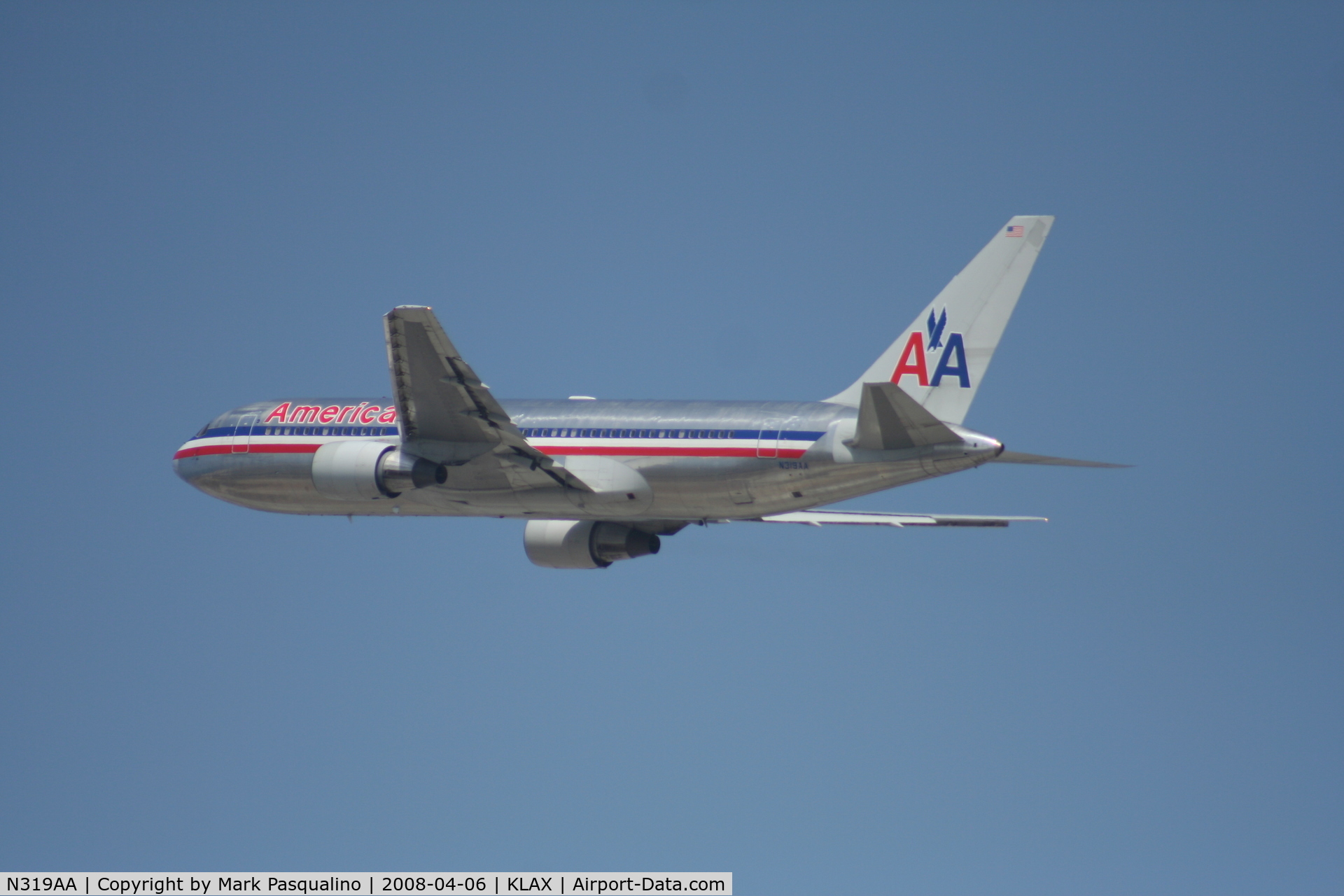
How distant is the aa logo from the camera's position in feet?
148

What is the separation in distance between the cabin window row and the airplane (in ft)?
0.14

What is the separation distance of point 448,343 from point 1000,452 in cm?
1340

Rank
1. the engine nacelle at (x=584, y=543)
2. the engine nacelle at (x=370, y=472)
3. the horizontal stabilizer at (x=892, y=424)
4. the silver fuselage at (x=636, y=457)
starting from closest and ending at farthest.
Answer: the horizontal stabilizer at (x=892, y=424)
the silver fuselage at (x=636, y=457)
the engine nacelle at (x=370, y=472)
the engine nacelle at (x=584, y=543)

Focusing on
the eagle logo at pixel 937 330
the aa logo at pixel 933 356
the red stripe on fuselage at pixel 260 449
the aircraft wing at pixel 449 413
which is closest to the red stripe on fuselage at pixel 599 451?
the red stripe on fuselage at pixel 260 449

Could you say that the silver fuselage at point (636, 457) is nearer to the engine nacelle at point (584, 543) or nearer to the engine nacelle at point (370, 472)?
the engine nacelle at point (370, 472)

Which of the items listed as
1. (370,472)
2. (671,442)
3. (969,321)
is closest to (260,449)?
(370,472)

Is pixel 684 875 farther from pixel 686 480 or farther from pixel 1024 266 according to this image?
pixel 1024 266

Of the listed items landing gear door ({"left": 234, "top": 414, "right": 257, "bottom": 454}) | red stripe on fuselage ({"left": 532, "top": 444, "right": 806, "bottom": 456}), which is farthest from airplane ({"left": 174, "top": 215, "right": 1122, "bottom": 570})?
landing gear door ({"left": 234, "top": 414, "right": 257, "bottom": 454})

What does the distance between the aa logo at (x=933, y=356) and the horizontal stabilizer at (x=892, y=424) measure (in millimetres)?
3110

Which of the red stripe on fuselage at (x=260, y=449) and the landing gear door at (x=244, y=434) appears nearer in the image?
the red stripe on fuselage at (x=260, y=449)

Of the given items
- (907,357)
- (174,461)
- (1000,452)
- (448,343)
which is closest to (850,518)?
(907,357)

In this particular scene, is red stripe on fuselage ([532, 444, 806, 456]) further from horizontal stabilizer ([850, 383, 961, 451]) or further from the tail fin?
the tail fin

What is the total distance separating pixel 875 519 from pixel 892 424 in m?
10.7

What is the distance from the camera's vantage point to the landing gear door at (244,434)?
5212 cm
